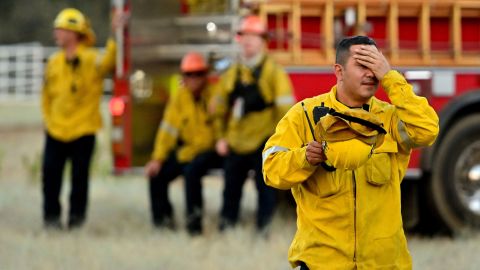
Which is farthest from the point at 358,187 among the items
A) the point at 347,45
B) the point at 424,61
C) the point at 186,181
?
the point at 186,181

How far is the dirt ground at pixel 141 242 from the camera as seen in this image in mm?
7203

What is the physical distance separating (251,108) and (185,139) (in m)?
0.95

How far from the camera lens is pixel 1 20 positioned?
31453mm

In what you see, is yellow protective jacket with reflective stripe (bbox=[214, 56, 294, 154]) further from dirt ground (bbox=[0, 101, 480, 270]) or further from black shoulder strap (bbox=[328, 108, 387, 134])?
black shoulder strap (bbox=[328, 108, 387, 134])

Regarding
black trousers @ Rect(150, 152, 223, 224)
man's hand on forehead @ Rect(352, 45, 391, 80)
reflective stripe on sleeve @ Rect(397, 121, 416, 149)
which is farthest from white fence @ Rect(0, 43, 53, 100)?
man's hand on forehead @ Rect(352, 45, 391, 80)

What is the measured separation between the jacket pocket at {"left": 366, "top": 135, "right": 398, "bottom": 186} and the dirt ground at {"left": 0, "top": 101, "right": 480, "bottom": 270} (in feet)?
9.22

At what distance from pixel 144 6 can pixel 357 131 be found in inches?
224

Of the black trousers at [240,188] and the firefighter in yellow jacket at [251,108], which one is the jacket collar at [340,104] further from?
the black trousers at [240,188]

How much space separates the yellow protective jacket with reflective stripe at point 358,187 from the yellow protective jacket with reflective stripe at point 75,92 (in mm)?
4765

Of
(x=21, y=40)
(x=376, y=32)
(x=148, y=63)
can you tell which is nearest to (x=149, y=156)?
(x=148, y=63)

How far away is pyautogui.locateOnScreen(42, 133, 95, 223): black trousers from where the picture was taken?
888 cm

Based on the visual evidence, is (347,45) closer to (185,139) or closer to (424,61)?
(424,61)

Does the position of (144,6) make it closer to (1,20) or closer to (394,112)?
(394,112)

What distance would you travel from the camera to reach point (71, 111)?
8.84 meters
